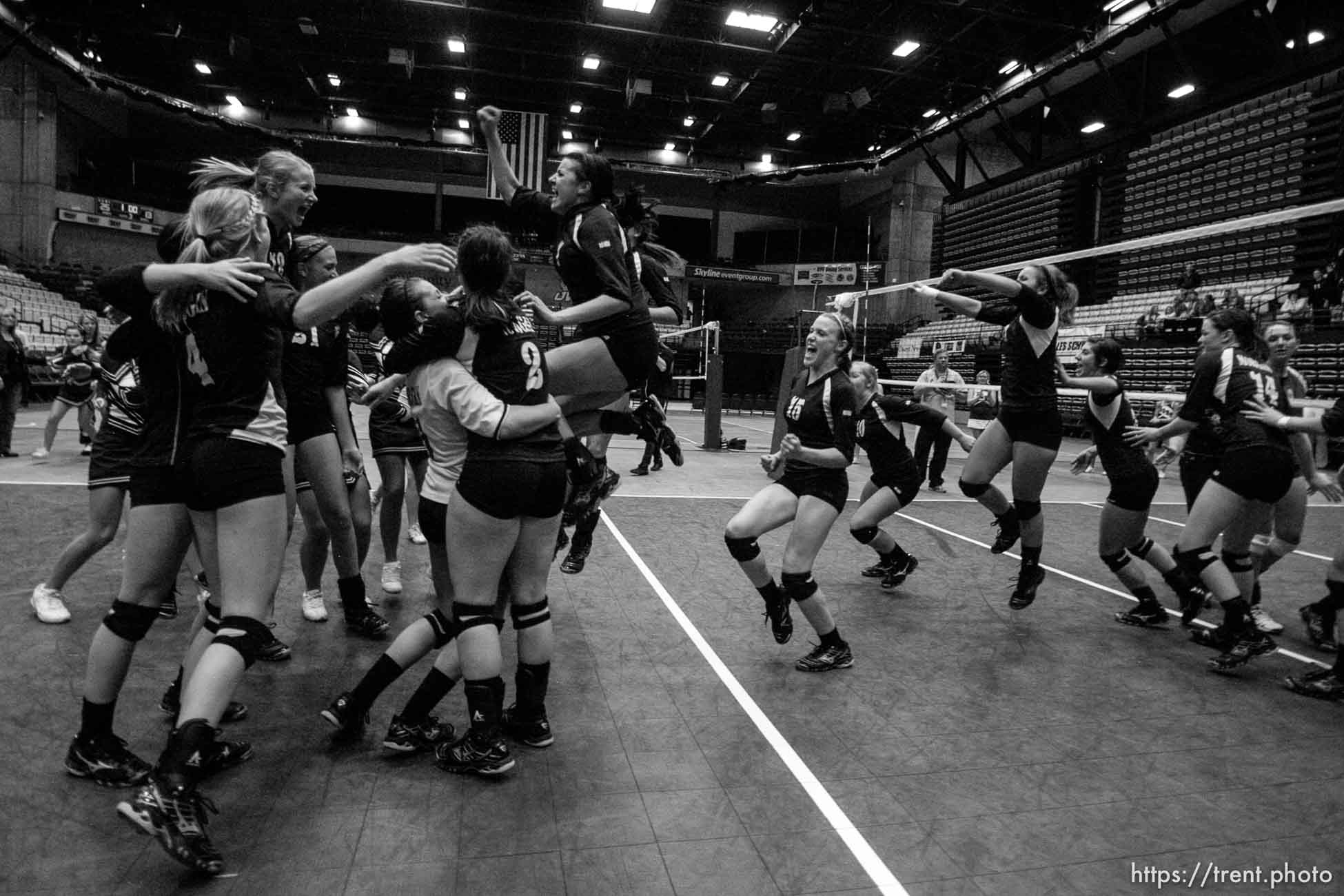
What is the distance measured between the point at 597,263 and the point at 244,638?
6.58 ft

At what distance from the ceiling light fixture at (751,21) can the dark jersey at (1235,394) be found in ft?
63.1

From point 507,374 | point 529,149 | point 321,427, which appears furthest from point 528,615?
point 529,149

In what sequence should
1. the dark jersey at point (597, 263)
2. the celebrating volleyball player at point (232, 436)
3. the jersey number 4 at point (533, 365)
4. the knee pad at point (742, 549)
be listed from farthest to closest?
the knee pad at point (742, 549) < the dark jersey at point (597, 263) < the jersey number 4 at point (533, 365) < the celebrating volleyball player at point (232, 436)

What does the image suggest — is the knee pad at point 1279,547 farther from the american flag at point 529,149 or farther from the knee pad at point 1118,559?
the american flag at point 529,149

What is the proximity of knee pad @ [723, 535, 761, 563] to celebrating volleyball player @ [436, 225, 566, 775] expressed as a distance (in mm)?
1373

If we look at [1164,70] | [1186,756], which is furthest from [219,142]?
[1186,756]

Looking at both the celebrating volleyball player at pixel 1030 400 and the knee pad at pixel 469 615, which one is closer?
the knee pad at pixel 469 615

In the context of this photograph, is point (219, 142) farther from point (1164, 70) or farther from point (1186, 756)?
point (1186, 756)

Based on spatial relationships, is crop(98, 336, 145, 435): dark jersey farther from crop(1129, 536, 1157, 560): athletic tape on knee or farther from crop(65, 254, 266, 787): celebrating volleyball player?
crop(1129, 536, 1157, 560): athletic tape on knee

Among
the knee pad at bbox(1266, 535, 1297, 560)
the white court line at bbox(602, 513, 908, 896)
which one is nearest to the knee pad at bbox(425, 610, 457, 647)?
the white court line at bbox(602, 513, 908, 896)

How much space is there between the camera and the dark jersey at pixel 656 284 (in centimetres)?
436

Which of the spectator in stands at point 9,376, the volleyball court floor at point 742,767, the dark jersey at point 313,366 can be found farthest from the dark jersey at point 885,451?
the spectator in stands at point 9,376

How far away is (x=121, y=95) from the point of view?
2825cm

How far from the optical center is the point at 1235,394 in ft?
14.2
